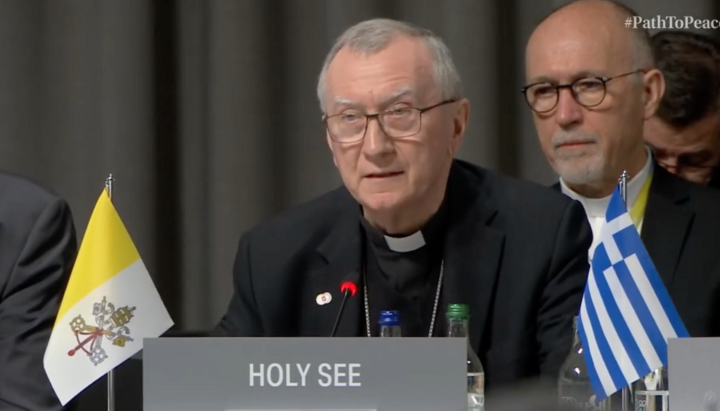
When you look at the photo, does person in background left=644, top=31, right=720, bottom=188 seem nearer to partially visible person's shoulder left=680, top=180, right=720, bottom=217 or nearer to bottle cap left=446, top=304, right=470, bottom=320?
partially visible person's shoulder left=680, top=180, right=720, bottom=217

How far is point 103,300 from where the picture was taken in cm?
214

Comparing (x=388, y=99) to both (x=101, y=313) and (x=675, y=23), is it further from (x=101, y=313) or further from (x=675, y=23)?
(x=675, y=23)

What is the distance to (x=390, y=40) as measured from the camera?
241 centimetres

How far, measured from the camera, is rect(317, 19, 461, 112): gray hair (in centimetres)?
242

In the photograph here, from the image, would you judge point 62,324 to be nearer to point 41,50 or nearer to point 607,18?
point 41,50

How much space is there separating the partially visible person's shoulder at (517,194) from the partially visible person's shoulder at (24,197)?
1.04 metres

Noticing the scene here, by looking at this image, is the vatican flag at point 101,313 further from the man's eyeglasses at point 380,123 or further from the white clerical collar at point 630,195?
the white clerical collar at point 630,195

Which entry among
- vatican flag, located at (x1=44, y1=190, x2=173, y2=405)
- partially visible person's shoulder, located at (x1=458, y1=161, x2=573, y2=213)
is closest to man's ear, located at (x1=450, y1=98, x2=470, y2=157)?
partially visible person's shoulder, located at (x1=458, y1=161, x2=573, y2=213)

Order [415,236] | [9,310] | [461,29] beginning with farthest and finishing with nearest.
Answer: [461,29]
[415,236]
[9,310]

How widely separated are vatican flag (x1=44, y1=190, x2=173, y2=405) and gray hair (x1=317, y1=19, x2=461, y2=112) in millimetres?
590

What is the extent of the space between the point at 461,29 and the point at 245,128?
2.37 feet

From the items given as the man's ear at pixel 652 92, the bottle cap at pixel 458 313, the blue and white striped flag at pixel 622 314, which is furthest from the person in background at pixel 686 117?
the bottle cap at pixel 458 313

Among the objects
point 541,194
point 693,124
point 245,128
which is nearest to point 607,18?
point 693,124

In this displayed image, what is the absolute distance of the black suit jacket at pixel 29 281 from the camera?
89.8 inches
